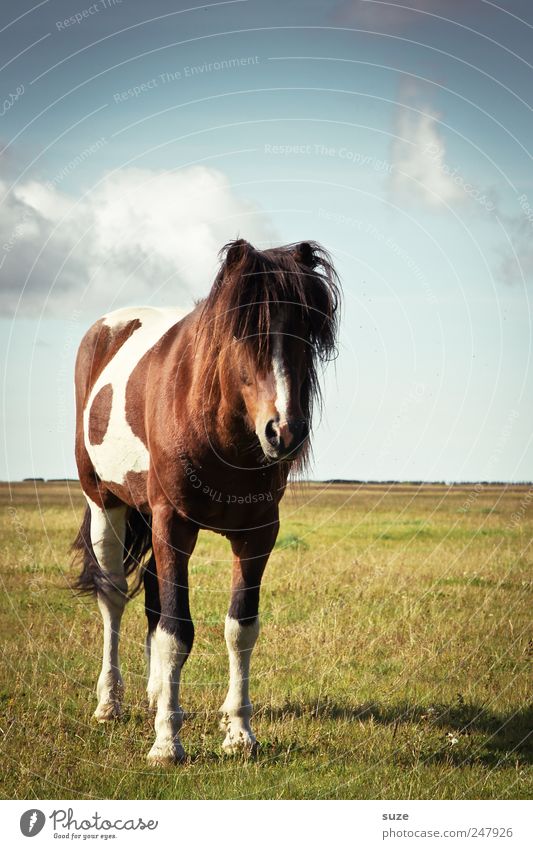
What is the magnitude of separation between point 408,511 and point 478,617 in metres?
14.5

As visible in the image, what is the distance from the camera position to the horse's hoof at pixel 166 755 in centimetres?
580

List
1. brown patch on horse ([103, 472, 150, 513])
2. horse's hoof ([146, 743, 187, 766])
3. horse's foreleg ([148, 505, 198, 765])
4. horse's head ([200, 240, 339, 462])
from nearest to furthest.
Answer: horse's head ([200, 240, 339, 462]) → horse's hoof ([146, 743, 187, 766]) → horse's foreleg ([148, 505, 198, 765]) → brown patch on horse ([103, 472, 150, 513])

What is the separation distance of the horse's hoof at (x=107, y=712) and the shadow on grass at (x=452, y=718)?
1198 millimetres

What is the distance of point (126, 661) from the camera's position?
8.27 metres

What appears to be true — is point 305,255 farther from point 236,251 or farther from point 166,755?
point 166,755

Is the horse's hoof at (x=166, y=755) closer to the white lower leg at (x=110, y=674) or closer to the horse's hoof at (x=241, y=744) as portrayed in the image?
the horse's hoof at (x=241, y=744)

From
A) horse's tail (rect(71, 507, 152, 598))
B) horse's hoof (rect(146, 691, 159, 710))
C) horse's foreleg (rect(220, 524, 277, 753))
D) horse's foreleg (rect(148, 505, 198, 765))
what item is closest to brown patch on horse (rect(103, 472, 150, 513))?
horse's tail (rect(71, 507, 152, 598))

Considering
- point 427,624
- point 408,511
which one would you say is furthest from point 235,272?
point 408,511

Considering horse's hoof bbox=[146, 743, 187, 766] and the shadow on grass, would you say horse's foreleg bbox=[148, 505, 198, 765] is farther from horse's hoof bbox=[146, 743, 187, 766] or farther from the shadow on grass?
the shadow on grass

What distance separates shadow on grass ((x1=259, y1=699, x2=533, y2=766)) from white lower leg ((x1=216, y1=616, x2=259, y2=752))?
25.9 inches

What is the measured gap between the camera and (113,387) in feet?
24.6

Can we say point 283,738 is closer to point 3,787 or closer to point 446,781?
point 446,781

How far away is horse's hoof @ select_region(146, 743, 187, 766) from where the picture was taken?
228 inches

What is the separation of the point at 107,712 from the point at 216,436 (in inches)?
107
